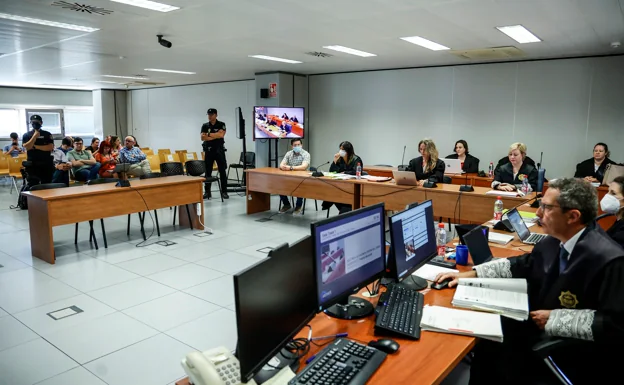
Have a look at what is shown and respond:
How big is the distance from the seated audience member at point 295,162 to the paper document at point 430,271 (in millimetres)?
4863

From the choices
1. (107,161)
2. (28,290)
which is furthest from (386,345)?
(107,161)

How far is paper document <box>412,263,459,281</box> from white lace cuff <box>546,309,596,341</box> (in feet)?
2.13

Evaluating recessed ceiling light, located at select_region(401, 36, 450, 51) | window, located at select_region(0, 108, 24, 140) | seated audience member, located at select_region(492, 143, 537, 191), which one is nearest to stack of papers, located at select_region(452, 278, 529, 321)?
seated audience member, located at select_region(492, 143, 537, 191)

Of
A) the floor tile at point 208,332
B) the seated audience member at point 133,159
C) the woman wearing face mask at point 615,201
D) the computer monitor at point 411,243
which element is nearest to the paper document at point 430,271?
the computer monitor at point 411,243

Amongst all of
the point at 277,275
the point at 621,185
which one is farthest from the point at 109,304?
the point at 621,185

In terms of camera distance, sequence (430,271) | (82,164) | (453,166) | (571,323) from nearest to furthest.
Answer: (571,323) → (430,271) → (453,166) → (82,164)

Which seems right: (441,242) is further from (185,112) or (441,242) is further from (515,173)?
(185,112)

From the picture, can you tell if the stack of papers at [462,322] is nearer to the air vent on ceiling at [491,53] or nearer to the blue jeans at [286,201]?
the blue jeans at [286,201]

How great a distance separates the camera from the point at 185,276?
4.47 meters

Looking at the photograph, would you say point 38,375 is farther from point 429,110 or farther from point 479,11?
point 429,110

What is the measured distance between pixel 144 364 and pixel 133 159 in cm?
583

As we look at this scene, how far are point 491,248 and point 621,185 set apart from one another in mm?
899

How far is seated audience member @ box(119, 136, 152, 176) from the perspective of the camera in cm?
790

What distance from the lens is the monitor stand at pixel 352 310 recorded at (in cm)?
195
